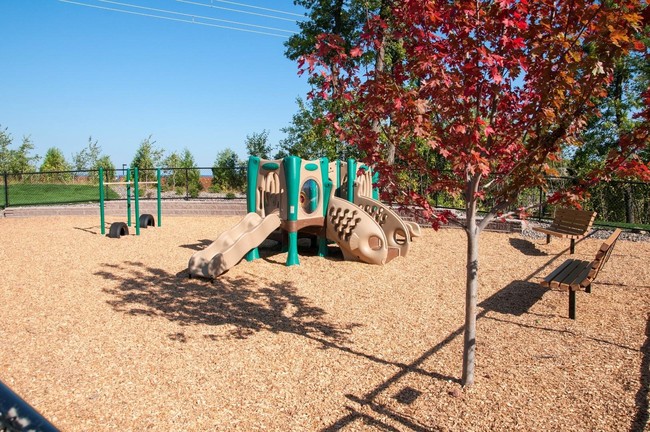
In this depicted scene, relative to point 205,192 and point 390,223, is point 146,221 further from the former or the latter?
point 205,192

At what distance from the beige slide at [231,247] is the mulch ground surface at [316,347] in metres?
0.22

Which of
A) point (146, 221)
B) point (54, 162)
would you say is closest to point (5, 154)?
point (54, 162)

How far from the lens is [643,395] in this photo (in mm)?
3910

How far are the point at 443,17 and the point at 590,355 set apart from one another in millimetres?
3561

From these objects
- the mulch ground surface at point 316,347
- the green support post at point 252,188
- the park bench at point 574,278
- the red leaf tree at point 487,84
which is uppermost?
the red leaf tree at point 487,84

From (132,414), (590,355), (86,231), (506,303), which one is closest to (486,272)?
(506,303)

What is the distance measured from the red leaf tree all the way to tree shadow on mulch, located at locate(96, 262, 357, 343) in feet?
7.10

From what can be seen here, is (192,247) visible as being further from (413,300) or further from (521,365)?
(521,365)

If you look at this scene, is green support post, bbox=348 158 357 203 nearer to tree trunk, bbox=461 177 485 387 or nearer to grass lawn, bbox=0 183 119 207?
tree trunk, bbox=461 177 485 387

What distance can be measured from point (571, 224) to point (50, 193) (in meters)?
21.6

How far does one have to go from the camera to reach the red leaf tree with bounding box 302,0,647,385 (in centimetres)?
338

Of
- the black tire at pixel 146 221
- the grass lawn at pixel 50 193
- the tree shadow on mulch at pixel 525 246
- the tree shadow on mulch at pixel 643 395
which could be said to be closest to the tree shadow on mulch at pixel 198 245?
the black tire at pixel 146 221

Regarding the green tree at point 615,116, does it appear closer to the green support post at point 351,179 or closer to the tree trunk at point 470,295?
the green support post at point 351,179

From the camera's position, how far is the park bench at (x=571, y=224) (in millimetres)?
10227
